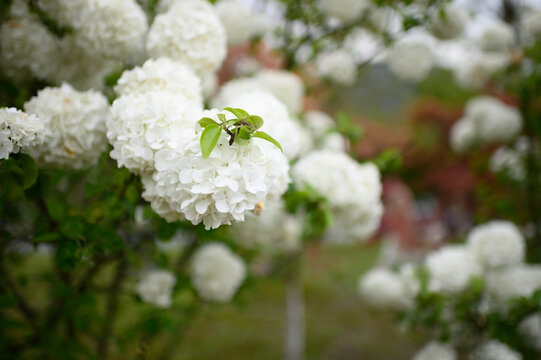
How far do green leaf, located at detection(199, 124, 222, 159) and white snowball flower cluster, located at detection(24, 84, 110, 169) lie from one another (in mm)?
517

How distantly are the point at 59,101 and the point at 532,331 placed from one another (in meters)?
2.93

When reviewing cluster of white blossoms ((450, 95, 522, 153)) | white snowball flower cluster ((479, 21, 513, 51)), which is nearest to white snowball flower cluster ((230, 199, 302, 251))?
cluster of white blossoms ((450, 95, 522, 153))

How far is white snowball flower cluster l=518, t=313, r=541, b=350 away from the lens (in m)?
2.41

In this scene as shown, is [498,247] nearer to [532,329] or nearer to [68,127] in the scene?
[532,329]

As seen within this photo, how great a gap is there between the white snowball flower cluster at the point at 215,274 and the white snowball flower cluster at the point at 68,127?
1148mm

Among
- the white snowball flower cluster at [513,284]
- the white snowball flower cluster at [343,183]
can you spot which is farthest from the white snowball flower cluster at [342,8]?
the white snowball flower cluster at [513,284]

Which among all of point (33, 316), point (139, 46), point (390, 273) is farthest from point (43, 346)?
point (390, 273)

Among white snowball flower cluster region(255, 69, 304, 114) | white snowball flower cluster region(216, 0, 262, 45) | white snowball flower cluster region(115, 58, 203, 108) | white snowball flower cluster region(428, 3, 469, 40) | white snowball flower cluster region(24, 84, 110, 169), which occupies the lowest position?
white snowball flower cluster region(24, 84, 110, 169)

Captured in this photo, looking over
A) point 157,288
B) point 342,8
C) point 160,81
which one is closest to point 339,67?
point 342,8

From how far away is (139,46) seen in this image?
1497 millimetres

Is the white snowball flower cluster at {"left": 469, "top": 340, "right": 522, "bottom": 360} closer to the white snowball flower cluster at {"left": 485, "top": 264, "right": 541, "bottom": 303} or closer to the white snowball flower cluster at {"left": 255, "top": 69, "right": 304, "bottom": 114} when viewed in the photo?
the white snowball flower cluster at {"left": 485, "top": 264, "right": 541, "bottom": 303}

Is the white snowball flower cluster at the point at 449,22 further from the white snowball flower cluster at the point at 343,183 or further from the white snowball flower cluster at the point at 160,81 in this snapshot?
the white snowball flower cluster at the point at 160,81

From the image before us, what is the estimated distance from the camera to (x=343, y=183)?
1.66m

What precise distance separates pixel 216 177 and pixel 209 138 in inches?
3.6
